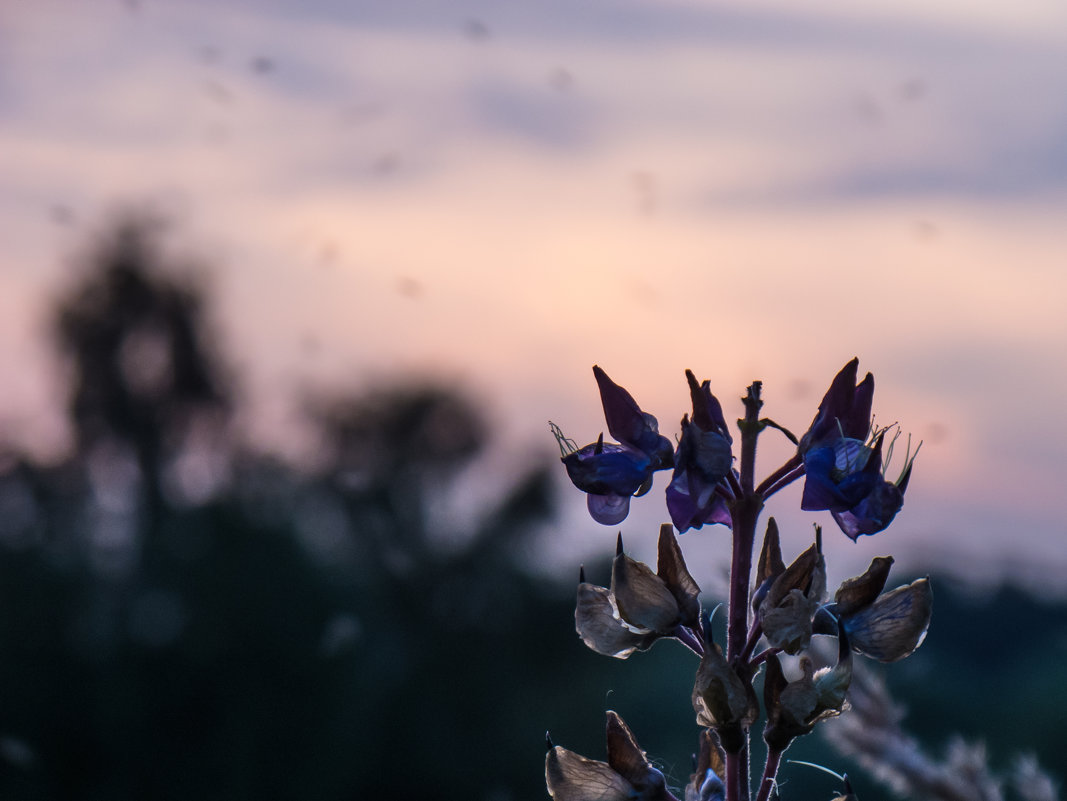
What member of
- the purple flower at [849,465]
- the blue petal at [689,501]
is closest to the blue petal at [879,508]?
the purple flower at [849,465]

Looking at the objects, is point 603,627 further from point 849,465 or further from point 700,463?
point 849,465

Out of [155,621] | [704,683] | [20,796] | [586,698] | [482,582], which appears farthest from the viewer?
[482,582]

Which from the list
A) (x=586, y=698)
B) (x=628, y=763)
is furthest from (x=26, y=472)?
(x=628, y=763)

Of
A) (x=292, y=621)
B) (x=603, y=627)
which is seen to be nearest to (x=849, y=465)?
(x=603, y=627)

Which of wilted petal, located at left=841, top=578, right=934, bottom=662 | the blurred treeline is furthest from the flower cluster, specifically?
the blurred treeline

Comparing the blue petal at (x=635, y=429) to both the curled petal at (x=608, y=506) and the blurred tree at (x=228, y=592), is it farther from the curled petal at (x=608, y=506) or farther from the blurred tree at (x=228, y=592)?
the blurred tree at (x=228, y=592)

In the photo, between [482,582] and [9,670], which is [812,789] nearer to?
[482,582]
